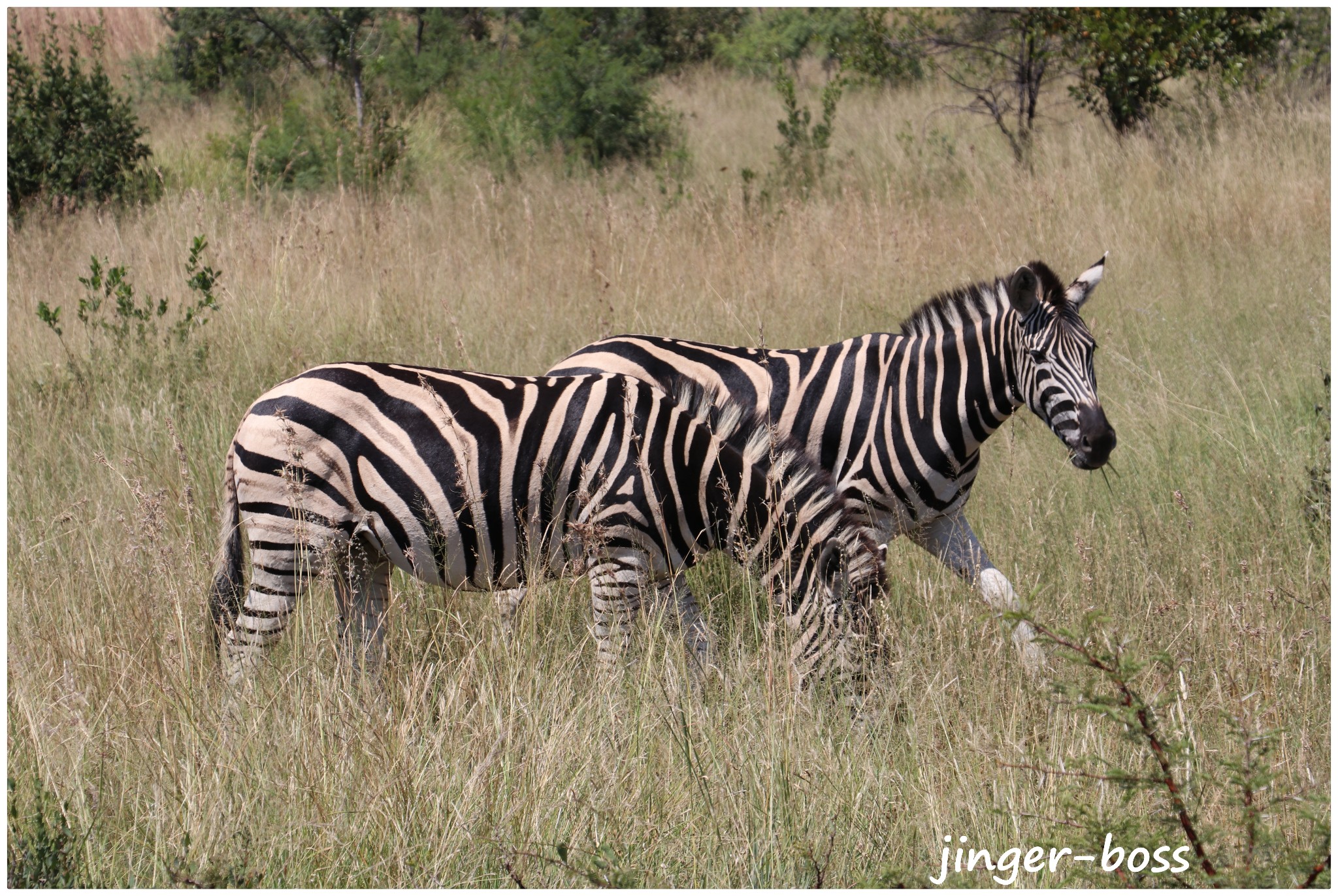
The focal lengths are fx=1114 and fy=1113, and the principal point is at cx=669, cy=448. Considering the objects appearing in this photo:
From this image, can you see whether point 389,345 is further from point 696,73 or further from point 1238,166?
point 696,73

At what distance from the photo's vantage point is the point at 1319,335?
618cm

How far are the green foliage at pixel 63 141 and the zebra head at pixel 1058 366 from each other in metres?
8.64

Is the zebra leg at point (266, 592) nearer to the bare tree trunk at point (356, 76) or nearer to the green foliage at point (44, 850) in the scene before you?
the green foliage at point (44, 850)

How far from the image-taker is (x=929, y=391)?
13.5 ft

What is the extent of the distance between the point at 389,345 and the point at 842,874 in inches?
182

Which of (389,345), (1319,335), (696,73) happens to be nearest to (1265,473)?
(1319,335)

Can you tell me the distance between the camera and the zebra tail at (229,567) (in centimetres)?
343

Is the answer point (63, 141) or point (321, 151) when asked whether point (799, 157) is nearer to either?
point (321, 151)

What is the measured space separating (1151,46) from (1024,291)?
23.2ft

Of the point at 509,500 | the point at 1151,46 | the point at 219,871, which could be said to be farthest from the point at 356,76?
the point at 219,871

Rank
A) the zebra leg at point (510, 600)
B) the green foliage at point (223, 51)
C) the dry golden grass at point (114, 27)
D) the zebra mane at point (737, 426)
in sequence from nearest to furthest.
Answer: the zebra mane at point (737, 426), the zebra leg at point (510, 600), the green foliage at point (223, 51), the dry golden grass at point (114, 27)

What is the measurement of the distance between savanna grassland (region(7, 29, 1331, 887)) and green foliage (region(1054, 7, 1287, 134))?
95 cm

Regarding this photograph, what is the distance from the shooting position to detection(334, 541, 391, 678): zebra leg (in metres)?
3.46

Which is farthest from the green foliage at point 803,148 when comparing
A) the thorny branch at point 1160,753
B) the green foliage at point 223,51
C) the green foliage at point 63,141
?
the thorny branch at point 1160,753
